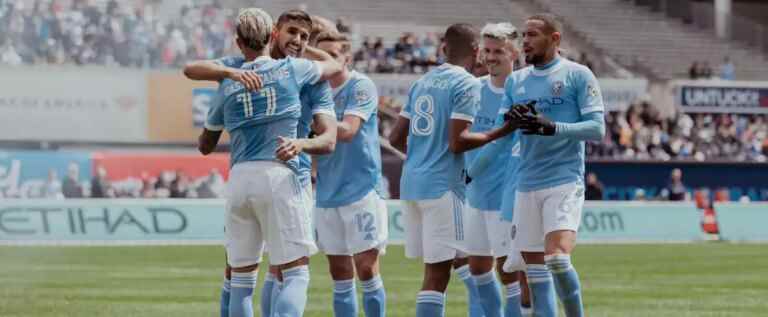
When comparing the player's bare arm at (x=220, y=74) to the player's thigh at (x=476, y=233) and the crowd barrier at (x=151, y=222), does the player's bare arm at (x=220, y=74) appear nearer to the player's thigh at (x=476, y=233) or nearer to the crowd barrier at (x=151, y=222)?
the player's thigh at (x=476, y=233)

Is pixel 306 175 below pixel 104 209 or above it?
above

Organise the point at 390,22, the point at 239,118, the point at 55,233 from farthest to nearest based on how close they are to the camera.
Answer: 1. the point at 390,22
2. the point at 55,233
3. the point at 239,118

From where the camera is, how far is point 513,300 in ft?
38.7

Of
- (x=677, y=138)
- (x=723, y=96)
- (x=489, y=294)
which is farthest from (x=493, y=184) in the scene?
(x=723, y=96)

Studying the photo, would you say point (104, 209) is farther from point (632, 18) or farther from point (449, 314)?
point (632, 18)

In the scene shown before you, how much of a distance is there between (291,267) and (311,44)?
8.34ft

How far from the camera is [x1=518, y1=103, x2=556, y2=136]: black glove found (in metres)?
10.3

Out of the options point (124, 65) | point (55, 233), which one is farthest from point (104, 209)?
point (124, 65)

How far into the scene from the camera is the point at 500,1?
4941cm

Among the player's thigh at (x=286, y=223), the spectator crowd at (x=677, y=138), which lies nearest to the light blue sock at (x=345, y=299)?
the player's thigh at (x=286, y=223)

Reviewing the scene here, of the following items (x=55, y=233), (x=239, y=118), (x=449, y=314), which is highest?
(x=239, y=118)

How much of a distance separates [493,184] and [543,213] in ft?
3.72

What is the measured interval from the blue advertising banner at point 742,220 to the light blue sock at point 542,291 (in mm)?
24864

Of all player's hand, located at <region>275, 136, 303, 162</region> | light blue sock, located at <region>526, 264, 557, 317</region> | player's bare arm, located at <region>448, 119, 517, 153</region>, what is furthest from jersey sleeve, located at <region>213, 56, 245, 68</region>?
light blue sock, located at <region>526, 264, 557, 317</region>
